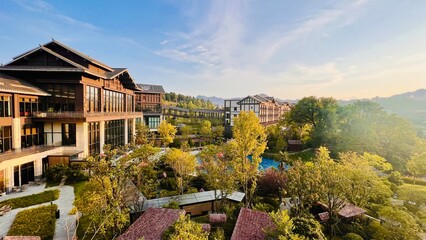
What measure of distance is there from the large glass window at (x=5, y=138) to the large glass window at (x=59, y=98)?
3.98 meters

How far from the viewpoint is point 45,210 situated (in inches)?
497

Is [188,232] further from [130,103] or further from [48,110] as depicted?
[130,103]

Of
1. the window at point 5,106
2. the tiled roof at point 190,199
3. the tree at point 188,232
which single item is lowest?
the tiled roof at point 190,199

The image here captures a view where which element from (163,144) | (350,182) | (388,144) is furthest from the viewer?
(163,144)

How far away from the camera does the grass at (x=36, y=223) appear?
10.5 meters

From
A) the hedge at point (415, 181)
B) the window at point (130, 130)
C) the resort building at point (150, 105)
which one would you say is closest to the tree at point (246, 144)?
the hedge at point (415, 181)

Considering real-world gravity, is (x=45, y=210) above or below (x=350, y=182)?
below

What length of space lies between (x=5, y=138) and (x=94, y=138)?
22.8 feet

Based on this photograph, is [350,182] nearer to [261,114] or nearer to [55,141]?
[55,141]

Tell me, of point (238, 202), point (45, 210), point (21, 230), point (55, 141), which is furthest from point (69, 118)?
point (238, 202)

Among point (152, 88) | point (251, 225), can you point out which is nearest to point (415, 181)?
point (251, 225)

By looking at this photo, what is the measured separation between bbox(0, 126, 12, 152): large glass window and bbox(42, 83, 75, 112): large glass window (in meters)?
3.98

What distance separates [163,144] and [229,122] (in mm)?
21836

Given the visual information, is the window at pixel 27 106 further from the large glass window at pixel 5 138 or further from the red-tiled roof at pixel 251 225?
the red-tiled roof at pixel 251 225
